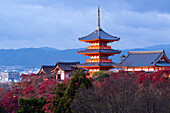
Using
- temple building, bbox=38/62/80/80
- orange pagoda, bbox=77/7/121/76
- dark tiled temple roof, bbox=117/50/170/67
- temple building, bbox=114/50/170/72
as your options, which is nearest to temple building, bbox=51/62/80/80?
temple building, bbox=38/62/80/80

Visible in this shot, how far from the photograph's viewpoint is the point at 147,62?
37781 millimetres

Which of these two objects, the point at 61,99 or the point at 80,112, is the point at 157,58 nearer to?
the point at 61,99

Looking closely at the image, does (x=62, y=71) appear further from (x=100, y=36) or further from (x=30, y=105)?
(x=30, y=105)

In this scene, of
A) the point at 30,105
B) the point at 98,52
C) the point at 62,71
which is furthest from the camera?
the point at 62,71

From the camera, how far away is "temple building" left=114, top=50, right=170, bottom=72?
37312mm

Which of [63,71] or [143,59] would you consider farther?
[63,71]

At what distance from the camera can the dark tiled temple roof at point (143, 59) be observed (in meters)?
37.5

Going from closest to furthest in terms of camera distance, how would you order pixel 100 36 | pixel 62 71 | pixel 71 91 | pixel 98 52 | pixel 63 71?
pixel 71 91 < pixel 98 52 < pixel 100 36 < pixel 63 71 < pixel 62 71

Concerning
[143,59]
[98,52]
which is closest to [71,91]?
[143,59]

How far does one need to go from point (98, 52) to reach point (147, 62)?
7.13m

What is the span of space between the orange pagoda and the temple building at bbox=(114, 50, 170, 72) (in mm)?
3512

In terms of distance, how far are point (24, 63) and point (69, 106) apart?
178716mm

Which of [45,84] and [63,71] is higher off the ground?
[63,71]

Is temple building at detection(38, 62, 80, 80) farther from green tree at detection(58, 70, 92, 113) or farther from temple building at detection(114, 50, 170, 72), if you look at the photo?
green tree at detection(58, 70, 92, 113)
